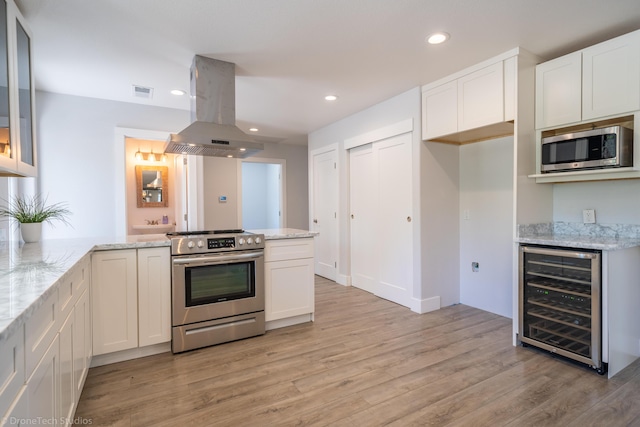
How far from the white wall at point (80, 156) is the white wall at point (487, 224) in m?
4.19

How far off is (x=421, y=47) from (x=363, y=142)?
1.82 meters

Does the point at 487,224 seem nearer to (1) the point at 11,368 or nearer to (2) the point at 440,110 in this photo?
(2) the point at 440,110

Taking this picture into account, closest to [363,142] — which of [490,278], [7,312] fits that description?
[490,278]

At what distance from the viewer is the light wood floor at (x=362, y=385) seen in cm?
186

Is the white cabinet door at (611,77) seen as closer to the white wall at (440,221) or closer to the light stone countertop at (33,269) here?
the white wall at (440,221)

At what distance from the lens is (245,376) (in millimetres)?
2316

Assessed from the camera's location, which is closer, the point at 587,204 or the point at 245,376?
the point at 245,376

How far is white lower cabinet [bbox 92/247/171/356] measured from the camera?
2.41m

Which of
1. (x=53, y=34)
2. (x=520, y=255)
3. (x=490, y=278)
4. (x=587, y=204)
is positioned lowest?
(x=490, y=278)

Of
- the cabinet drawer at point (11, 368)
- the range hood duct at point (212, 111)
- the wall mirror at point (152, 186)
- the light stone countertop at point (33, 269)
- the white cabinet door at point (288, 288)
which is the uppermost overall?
the range hood duct at point (212, 111)

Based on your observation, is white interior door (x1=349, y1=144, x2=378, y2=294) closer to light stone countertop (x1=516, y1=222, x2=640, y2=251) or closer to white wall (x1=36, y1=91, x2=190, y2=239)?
light stone countertop (x1=516, y1=222, x2=640, y2=251)

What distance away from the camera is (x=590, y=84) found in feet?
8.34

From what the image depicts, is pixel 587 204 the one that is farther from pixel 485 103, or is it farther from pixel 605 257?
pixel 485 103

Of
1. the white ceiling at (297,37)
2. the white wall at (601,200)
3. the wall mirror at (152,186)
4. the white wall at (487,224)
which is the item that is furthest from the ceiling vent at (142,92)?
the white wall at (601,200)
